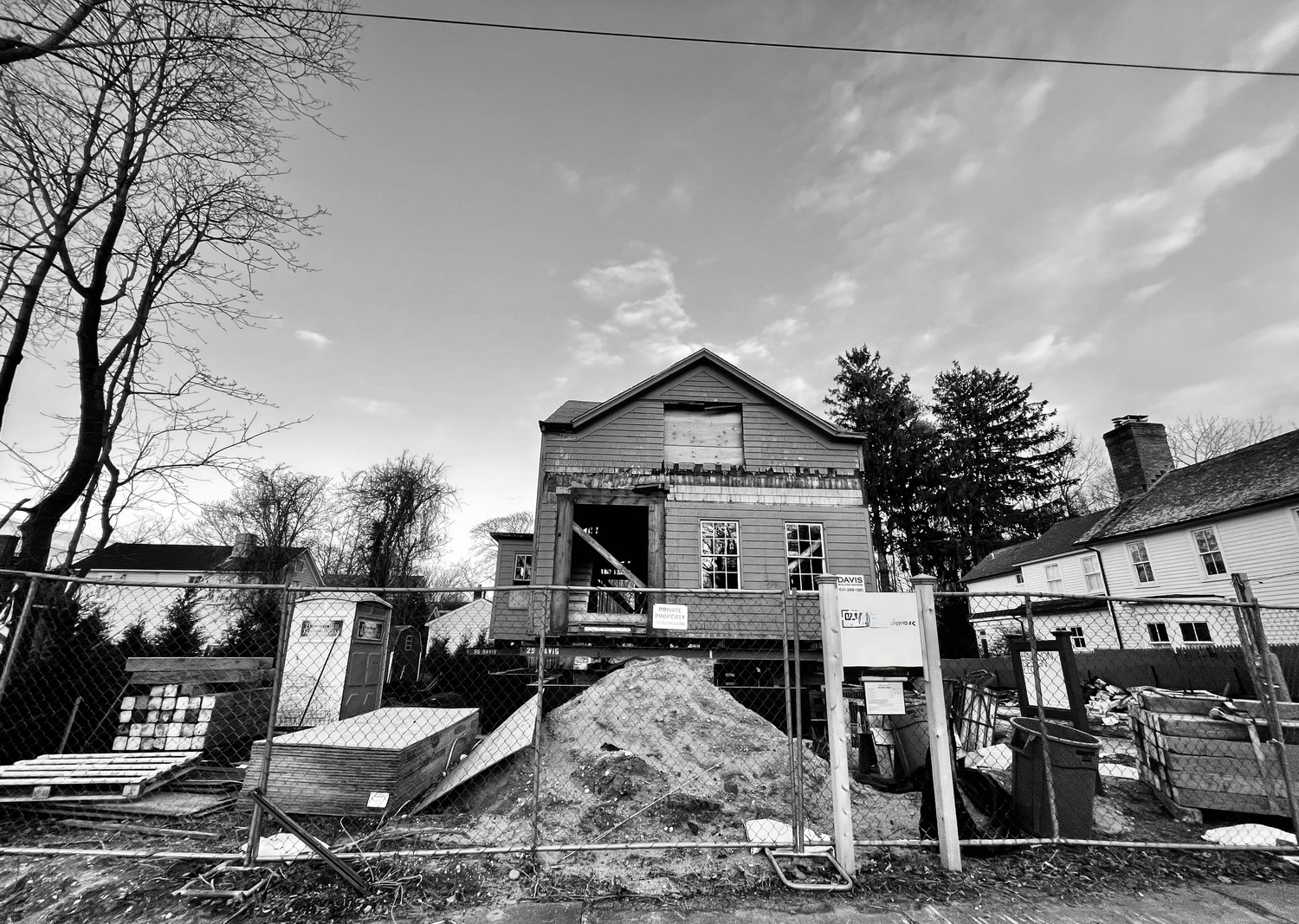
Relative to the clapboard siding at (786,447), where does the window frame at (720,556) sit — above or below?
below

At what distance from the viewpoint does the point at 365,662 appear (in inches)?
470

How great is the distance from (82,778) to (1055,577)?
106ft

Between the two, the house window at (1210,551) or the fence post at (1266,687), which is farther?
the house window at (1210,551)

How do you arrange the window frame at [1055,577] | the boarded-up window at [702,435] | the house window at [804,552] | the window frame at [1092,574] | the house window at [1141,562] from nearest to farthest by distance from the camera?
the house window at [804,552]
the boarded-up window at [702,435]
the house window at [1141,562]
the window frame at [1092,574]
the window frame at [1055,577]

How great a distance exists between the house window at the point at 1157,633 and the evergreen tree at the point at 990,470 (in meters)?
14.5

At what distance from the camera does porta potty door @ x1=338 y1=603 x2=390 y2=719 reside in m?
11.2

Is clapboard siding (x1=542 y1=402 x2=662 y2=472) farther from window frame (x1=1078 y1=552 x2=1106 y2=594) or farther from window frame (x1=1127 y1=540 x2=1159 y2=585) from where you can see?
window frame (x1=1078 y1=552 x2=1106 y2=594)

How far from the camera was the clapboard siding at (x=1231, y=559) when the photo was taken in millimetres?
16438

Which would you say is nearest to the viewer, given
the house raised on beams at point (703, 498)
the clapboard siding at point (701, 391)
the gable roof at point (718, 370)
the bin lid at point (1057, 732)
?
the bin lid at point (1057, 732)

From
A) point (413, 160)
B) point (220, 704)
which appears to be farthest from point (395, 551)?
point (413, 160)

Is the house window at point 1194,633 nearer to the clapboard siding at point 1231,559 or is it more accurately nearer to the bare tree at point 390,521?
the clapboard siding at point 1231,559

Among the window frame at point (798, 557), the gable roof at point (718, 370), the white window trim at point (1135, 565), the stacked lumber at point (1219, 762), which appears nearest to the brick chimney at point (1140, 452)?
the white window trim at point (1135, 565)

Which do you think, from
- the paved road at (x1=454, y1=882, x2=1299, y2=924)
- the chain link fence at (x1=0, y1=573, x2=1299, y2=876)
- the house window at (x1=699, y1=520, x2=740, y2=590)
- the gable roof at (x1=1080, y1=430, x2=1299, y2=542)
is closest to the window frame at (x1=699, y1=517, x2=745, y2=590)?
the house window at (x1=699, y1=520, x2=740, y2=590)

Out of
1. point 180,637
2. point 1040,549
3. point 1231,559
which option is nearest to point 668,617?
point 180,637
